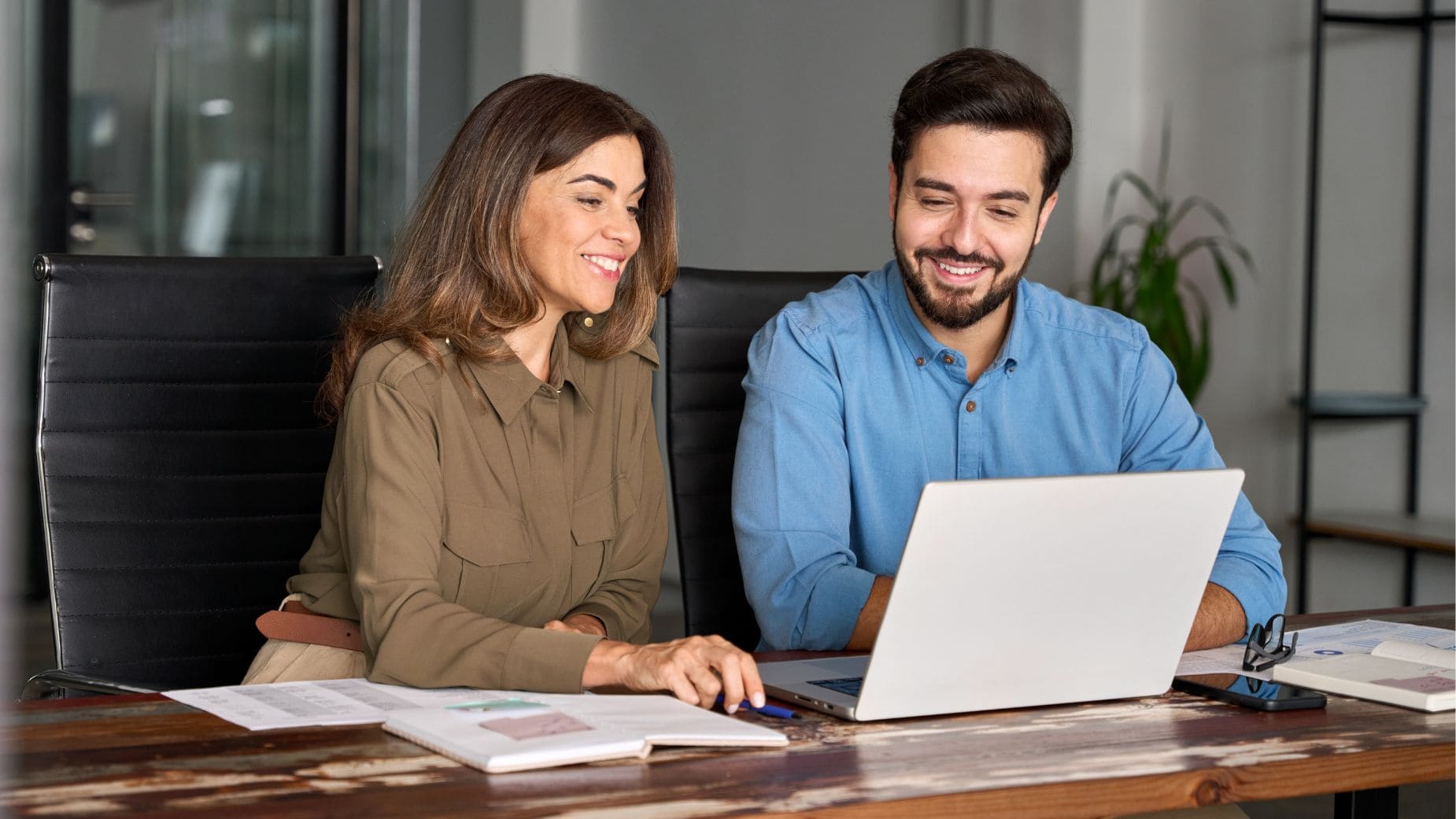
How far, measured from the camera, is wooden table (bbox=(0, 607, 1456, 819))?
3.13ft

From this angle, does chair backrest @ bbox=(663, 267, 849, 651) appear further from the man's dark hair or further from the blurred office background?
the blurred office background

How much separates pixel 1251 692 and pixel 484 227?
2.89ft

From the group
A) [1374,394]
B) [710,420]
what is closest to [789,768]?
[710,420]

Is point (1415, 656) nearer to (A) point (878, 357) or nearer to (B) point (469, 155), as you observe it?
(A) point (878, 357)

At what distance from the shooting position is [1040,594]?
117 cm

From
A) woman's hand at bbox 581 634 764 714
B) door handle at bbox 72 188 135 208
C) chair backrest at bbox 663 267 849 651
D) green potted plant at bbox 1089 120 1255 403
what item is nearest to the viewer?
woman's hand at bbox 581 634 764 714

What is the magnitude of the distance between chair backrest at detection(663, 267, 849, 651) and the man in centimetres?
20

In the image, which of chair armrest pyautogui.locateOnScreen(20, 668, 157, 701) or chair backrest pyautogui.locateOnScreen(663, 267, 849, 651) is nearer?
chair armrest pyautogui.locateOnScreen(20, 668, 157, 701)

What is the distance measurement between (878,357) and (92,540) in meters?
0.95

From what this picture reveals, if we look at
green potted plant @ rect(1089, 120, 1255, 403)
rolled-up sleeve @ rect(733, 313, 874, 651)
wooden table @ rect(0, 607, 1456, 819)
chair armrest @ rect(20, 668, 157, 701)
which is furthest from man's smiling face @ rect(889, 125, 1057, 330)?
green potted plant @ rect(1089, 120, 1255, 403)

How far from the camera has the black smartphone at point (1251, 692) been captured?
1.27 metres

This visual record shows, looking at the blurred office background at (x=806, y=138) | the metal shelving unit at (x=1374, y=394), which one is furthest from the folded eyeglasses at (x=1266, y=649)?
the blurred office background at (x=806, y=138)

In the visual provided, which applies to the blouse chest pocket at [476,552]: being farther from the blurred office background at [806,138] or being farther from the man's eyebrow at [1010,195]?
the blurred office background at [806,138]

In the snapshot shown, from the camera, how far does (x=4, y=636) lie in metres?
0.39
